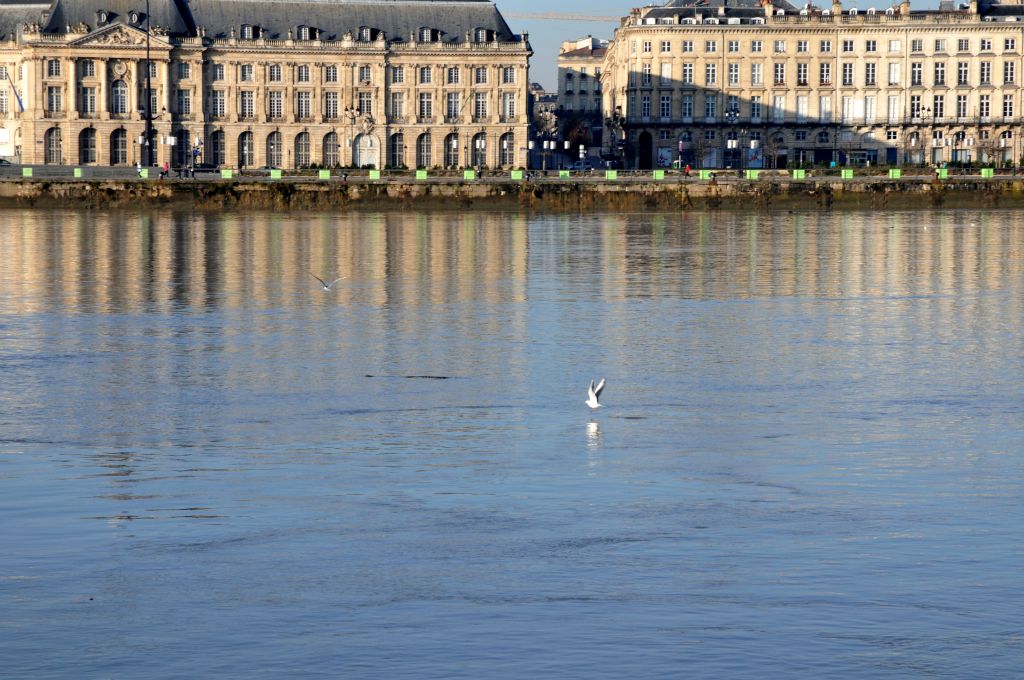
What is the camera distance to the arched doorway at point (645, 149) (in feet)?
496

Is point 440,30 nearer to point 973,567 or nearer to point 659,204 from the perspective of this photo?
point 659,204

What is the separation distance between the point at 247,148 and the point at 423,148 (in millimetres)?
13919

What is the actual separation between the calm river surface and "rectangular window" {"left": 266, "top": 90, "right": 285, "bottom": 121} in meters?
109

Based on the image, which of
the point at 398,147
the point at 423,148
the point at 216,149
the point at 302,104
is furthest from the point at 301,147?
the point at 423,148

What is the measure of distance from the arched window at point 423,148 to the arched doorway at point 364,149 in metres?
3.43

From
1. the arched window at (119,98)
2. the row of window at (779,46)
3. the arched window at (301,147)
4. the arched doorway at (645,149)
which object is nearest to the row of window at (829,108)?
the arched doorway at (645,149)

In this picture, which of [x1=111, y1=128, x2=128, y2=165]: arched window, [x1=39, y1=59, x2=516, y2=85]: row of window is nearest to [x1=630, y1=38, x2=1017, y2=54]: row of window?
[x1=39, y1=59, x2=516, y2=85]: row of window

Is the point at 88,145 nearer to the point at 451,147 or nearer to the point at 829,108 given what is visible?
the point at 451,147

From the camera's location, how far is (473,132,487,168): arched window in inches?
5738

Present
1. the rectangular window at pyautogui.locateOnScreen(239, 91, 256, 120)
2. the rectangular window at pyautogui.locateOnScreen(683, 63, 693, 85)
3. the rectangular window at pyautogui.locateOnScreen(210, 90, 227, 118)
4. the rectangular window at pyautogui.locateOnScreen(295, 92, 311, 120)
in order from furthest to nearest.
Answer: the rectangular window at pyautogui.locateOnScreen(683, 63, 693, 85) < the rectangular window at pyautogui.locateOnScreen(295, 92, 311, 120) < the rectangular window at pyautogui.locateOnScreen(239, 91, 256, 120) < the rectangular window at pyautogui.locateOnScreen(210, 90, 227, 118)

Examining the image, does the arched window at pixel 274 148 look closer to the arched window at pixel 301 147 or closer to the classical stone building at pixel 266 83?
the classical stone building at pixel 266 83

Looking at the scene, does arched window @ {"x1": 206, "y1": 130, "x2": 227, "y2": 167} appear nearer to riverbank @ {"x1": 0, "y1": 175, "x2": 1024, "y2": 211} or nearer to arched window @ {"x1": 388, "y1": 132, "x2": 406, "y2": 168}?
arched window @ {"x1": 388, "y1": 132, "x2": 406, "y2": 168}

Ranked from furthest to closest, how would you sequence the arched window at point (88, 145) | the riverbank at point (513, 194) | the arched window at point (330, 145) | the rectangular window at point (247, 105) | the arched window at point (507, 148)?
the arched window at point (507, 148) → the arched window at point (330, 145) → the rectangular window at point (247, 105) → the arched window at point (88, 145) → the riverbank at point (513, 194)

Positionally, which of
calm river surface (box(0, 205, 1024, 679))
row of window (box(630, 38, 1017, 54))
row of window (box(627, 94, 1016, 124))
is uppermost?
row of window (box(630, 38, 1017, 54))
